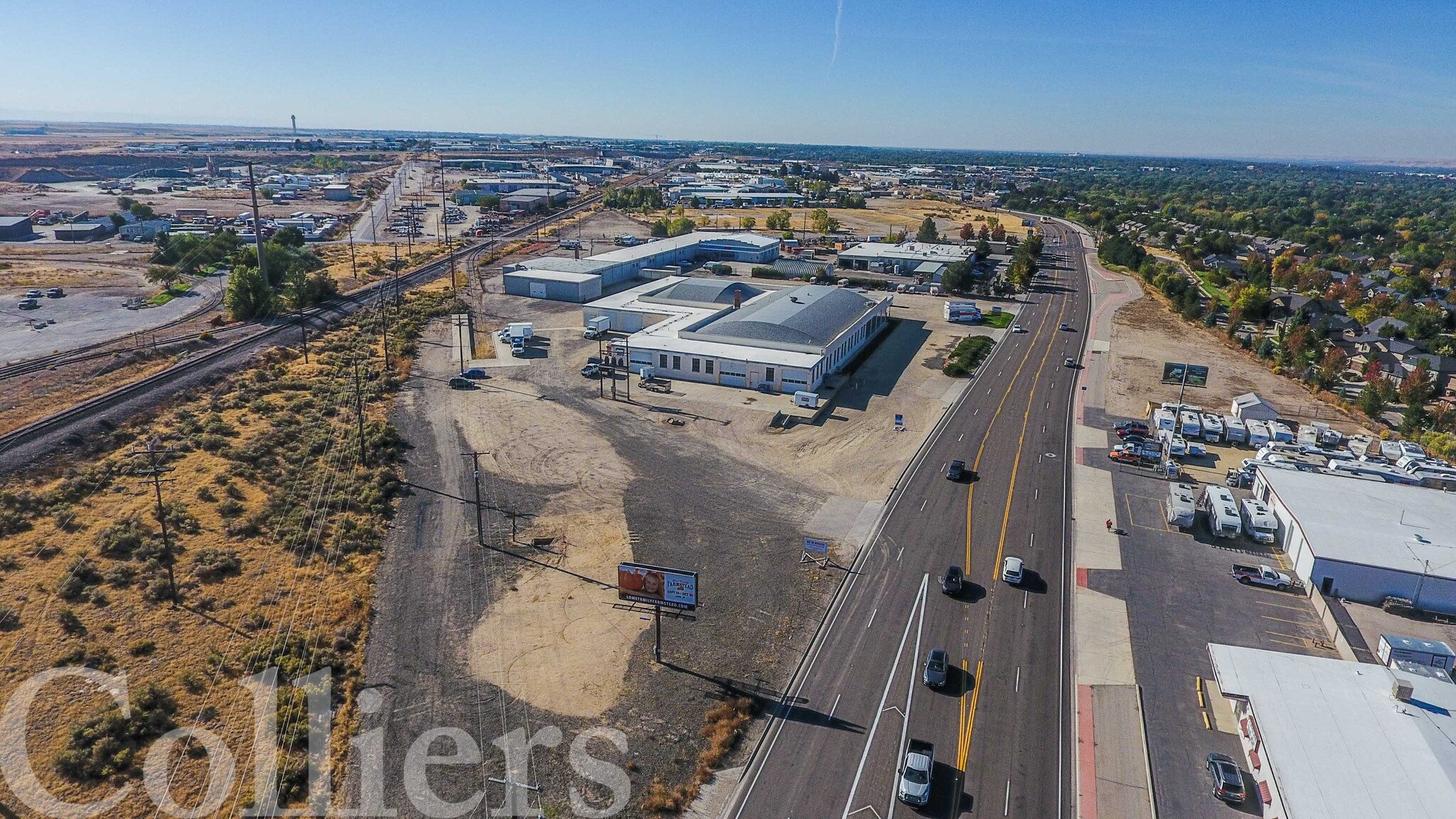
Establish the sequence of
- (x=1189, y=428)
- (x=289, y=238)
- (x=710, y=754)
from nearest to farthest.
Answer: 1. (x=710, y=754)
2. (x=1189, y=428)
3. (x=289, y=238)

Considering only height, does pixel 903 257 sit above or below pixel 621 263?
above

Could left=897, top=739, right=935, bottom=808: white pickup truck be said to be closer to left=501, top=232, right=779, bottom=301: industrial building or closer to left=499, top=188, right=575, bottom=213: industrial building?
left=501, top=232, right=779, bottom=301: industrial building

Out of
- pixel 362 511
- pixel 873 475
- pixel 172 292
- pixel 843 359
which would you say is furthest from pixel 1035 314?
pixel 172 292

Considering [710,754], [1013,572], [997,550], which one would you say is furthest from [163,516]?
[997,550]

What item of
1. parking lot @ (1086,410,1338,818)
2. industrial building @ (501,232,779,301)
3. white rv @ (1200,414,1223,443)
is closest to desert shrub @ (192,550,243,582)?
parking lot @ (1086,410,1338,818)

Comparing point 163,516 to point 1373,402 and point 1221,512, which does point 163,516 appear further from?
point 1373,402

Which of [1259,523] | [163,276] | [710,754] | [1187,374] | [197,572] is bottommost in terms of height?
[710,754]

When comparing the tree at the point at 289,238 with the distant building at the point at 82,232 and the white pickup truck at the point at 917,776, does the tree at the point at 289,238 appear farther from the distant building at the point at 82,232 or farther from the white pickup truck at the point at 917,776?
the white pickup truck at the point at 917,776

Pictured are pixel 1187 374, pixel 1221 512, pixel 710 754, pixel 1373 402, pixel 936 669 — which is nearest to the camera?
pixel 710 754
